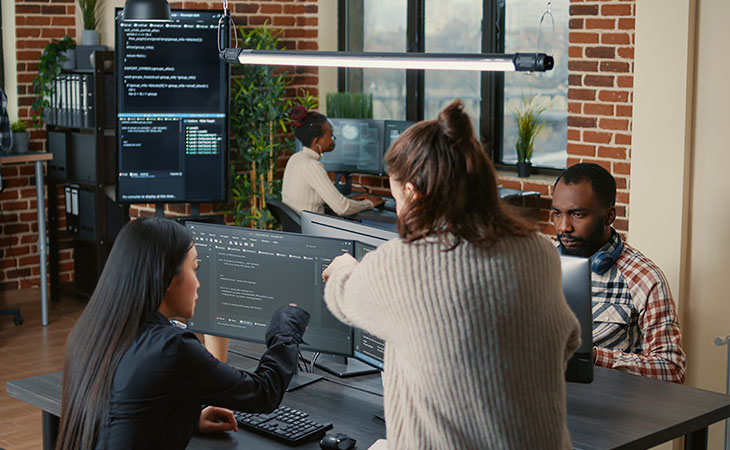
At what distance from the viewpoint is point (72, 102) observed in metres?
5.97

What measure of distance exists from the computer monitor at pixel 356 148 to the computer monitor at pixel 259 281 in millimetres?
3093

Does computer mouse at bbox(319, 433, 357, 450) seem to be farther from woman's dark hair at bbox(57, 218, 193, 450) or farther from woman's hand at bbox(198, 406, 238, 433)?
woman's dark hair at bbox(57, 218, 193, 450)

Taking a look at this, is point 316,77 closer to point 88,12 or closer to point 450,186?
point 88,12

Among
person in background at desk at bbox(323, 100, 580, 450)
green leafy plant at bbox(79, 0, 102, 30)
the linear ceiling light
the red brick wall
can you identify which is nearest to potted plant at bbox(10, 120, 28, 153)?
green leafy plant at bbox(79, 0, 102, 30)

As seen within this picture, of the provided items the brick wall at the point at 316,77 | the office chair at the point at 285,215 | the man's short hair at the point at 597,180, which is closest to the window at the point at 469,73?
the brick wall at the point at 316,77

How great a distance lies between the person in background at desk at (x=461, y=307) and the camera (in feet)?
5.52

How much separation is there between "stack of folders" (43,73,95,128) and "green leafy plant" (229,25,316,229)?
94 cm

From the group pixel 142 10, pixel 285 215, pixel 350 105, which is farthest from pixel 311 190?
pixel 142 10

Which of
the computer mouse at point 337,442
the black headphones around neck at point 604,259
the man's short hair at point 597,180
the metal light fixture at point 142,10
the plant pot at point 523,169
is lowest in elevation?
the computer mouse at point 337,442

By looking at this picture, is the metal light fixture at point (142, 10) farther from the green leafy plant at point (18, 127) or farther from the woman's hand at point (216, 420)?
the woman's hand at point (216, 420)

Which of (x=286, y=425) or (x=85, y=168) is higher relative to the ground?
(x=85, y=168)

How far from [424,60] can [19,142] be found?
3.95 meters

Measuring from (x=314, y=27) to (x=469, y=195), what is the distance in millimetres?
4508

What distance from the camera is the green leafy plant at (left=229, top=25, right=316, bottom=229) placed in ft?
18.1
